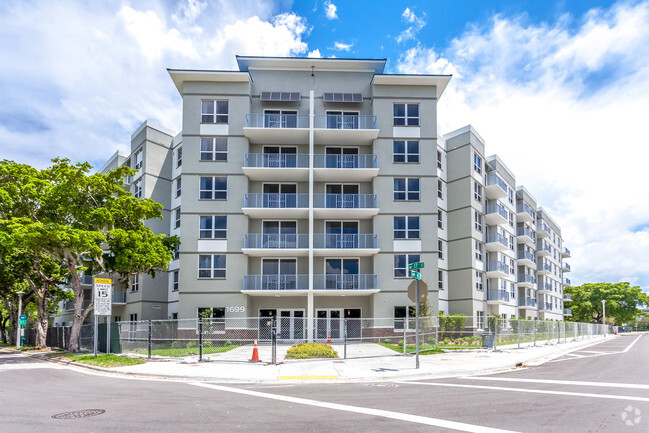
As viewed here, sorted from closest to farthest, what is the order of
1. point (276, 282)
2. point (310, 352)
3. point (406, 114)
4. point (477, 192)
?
point (310, 352), point (276, 282), point (406, 114), point (477, 192)

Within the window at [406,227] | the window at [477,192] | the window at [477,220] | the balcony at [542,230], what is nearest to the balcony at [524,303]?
the balcony at [542,230]

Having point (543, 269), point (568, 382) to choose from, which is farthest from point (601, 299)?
point (568, 382)

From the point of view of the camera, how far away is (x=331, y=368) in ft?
57.6

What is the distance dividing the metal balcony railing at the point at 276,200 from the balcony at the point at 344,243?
2.51 m

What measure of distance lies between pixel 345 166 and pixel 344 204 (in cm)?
270

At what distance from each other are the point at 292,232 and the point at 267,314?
19.6ft

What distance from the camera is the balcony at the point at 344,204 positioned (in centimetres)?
3344

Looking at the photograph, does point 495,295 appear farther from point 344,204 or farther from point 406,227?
point 344,204

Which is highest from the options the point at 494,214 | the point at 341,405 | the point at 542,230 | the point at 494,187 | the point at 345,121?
the point at 345,121

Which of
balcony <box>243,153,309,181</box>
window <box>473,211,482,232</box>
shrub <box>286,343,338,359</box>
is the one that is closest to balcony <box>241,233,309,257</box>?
balcony <box>243,153,309,181</box>

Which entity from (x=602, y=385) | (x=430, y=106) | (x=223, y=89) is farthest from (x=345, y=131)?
(x=602, y=385)

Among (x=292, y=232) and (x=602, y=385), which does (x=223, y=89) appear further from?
(x=602, y=385)

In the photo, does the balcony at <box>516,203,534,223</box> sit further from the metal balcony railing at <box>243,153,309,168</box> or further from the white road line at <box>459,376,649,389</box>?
the white road line at <box>459,376,649,389</box>

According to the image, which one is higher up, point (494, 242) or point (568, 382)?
point (494, 242)
